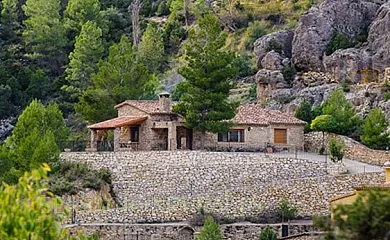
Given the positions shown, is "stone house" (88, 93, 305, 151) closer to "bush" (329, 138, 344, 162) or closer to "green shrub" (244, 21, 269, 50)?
"bush" (329, 138, 344, 162)

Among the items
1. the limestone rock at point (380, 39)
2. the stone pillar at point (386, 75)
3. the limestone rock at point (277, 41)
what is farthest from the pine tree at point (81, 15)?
the stone pillar at point (386, 75)

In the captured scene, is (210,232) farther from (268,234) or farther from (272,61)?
(272,61)

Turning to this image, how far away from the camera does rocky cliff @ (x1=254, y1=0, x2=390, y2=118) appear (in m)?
59.2

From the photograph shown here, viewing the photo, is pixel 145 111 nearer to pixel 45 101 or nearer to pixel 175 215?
pixel 175 215

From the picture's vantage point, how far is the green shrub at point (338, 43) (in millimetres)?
63828

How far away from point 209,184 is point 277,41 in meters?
27.3

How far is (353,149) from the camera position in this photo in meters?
47.3

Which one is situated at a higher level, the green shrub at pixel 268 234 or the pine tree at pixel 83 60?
the pine tree at pixel 83 60

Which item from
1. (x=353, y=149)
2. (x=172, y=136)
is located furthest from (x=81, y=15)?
(x=353, y=149)

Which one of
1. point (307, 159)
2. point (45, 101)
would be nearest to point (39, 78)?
point (45, 101)

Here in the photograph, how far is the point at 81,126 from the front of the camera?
6488 centimetres

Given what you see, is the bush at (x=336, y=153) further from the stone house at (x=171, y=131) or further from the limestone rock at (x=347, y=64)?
the limestone rock at (x=347, y=64)

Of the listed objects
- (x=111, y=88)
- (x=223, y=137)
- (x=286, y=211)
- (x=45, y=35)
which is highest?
(x=45, y=35)

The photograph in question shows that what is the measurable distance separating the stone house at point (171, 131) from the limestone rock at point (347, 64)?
12.6 metres
